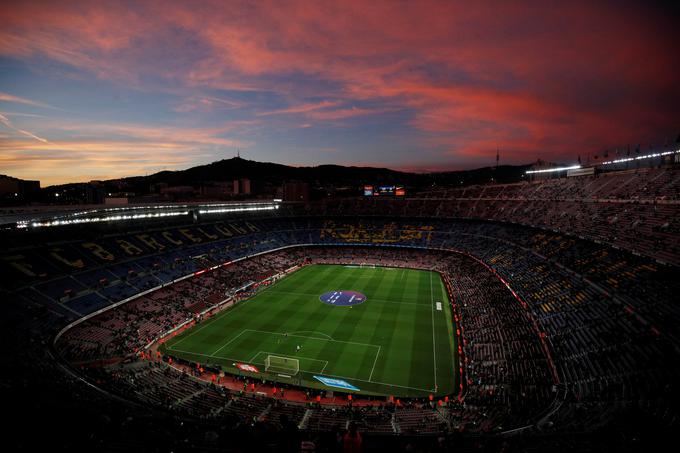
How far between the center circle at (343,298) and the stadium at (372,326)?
0.40 metres

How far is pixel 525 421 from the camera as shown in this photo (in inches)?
742

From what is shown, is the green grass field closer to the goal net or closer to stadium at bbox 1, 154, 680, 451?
the goal net

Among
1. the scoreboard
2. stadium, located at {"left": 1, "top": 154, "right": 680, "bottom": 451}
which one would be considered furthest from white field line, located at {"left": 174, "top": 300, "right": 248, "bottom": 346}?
the scoreboard

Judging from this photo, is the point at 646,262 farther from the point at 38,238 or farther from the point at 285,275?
the point at 38,238

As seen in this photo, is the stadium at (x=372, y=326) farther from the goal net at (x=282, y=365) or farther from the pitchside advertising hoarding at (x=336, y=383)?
the goal net at (x=282, y=365)

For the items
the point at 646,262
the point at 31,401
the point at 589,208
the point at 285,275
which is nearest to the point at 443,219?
the point at 589,208

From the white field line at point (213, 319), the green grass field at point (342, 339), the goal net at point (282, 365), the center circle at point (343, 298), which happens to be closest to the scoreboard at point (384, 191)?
the green grass field at point (342, 339)

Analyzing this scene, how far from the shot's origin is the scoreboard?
92.2 metres

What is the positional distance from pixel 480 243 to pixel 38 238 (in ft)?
210

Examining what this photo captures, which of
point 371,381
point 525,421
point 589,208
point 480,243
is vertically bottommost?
point 371,381

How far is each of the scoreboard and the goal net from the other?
6701 centimetres

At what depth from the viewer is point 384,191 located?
93.2 metres

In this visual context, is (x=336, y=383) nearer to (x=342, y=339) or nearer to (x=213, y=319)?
(x=342, y=339)

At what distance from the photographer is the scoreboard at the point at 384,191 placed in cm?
9225
